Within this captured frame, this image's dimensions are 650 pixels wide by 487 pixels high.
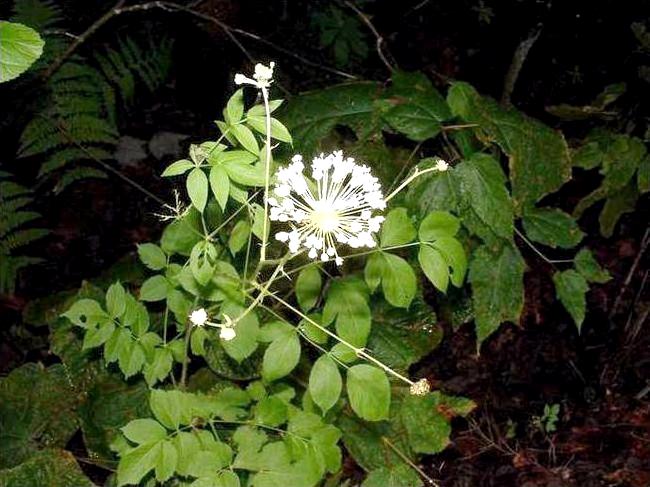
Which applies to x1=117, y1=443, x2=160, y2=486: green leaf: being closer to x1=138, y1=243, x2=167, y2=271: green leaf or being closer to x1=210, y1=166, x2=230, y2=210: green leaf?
x1=138, y1=243, x2=167, y2=271: green leaf

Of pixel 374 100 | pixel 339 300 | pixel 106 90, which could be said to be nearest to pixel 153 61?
pixel 106 90

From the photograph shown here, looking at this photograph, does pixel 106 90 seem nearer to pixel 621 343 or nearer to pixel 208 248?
pixel 208 248

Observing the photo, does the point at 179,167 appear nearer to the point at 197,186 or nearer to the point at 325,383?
the point at 197,186

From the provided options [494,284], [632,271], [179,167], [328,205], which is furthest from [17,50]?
[632,271]

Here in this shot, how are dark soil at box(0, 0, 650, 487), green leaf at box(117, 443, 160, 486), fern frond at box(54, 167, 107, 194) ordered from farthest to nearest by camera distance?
1. fern frond at box(54, 167, 107, 194)
2. dark soil at box(0, 0, 650, 487)
3. green leaf at box(117, 443, 160, 486)

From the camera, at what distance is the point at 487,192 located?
2021 millimetres

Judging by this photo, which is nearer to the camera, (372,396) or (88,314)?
(372,396)

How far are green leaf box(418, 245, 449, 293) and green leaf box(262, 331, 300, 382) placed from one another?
1.21ft

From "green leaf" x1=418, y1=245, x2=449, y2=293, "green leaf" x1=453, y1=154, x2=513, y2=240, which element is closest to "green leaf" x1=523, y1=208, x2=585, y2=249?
"green leaf" x1=453, y1=154, x2=513, y2=240

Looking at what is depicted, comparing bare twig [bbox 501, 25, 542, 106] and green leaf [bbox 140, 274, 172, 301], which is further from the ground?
bare twig [bbox 501, 25, 542, 106]

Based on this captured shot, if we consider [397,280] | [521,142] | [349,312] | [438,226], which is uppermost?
[521,142]

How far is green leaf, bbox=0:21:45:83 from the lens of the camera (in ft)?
4.08

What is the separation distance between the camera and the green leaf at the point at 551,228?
7.68 ft

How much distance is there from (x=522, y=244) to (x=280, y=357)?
1529mm
